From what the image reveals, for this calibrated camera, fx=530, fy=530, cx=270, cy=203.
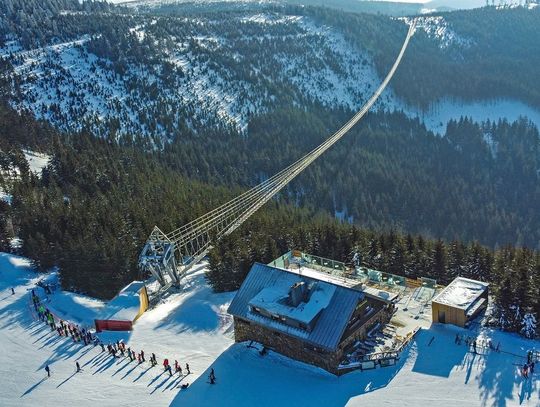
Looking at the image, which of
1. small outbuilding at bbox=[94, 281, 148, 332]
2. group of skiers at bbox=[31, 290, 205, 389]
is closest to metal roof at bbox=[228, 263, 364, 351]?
group of skiers at bbox=[31, 290, 205, 389]

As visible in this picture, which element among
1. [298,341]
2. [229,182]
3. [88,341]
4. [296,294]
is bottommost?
[229,182]

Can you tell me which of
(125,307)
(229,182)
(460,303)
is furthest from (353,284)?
(229,182)

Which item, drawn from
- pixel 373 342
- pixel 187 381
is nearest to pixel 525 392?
pixel 373 342

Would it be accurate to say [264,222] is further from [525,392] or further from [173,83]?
[173,83]

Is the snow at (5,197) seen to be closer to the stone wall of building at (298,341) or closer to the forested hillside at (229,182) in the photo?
the forested hillside at (229,182)

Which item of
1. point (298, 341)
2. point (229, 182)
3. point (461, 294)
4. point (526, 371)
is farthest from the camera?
point (229, 182)

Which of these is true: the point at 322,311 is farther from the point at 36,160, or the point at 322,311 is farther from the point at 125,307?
the point at 36,160

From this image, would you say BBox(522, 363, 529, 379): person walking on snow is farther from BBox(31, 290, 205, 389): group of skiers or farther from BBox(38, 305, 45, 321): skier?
BBox(38, 305, 45, 321): skier

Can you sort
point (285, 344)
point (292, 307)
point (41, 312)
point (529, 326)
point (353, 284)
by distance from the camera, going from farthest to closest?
point (41, 312) → point (353, 284) → point (285, 344) → point (529, 326) → point (292, 307)
